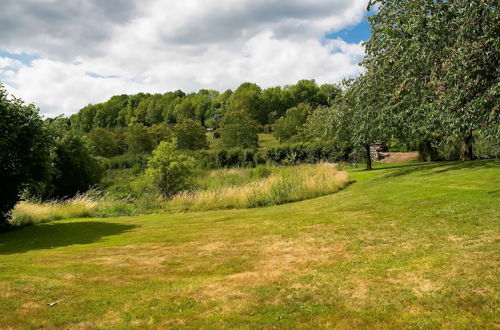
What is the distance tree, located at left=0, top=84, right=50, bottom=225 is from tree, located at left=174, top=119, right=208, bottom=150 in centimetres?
4523

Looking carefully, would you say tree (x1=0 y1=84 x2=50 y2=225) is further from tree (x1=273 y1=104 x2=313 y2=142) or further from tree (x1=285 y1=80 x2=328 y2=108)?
tree (x1=285 y1=80 x2=328 y2=108)

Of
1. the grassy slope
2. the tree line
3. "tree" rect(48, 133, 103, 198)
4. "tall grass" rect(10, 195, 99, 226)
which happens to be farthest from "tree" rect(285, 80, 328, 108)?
the grassy slope

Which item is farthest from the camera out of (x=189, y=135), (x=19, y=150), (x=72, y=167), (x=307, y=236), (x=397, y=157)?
(x=189, y=135)

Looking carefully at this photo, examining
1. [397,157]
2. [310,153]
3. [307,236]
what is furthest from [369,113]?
[397,157]

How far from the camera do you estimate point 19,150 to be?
37.7 ft

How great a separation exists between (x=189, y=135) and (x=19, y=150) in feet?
152

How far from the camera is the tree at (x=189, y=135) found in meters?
57.3

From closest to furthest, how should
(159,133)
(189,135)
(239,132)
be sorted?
1. (239,132)
2. (189,135)
3. (159,133)

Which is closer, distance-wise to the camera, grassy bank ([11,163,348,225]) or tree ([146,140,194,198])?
grassy bank ([11,163,348,225])

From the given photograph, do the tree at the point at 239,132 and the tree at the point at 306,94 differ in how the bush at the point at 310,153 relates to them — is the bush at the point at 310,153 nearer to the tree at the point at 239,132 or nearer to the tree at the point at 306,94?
the tree at the point at 239,132

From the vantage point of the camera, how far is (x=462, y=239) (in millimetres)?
6805

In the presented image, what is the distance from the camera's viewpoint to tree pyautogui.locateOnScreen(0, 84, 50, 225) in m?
11.2

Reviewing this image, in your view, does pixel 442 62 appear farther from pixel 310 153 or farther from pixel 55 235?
pixel 310 153

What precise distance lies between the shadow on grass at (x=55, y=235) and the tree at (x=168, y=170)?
6.39 m
